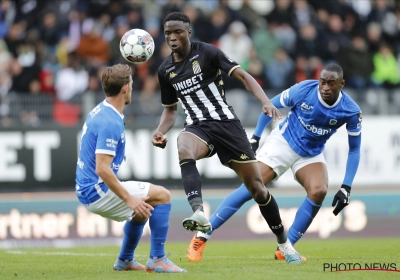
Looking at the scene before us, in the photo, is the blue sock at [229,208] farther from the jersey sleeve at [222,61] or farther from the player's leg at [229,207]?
the jersey sleeve at [222,61]

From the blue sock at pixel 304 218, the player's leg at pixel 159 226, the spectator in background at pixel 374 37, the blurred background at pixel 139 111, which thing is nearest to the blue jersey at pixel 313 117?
the blue sock at pixel 304 218

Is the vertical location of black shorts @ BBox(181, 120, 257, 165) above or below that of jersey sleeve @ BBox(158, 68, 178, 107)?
below

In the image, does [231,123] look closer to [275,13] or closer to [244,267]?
[244,267]

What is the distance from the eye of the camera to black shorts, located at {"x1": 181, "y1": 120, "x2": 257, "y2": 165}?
8148mm

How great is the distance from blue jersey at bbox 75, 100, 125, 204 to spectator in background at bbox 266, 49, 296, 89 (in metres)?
9.61

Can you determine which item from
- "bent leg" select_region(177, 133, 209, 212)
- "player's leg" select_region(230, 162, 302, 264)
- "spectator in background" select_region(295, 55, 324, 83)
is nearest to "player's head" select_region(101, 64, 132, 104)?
"bent leg" select_region(177, 133, 209, 212)

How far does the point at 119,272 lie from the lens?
761 cm

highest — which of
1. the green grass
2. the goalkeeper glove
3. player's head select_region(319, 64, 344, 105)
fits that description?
player's head select_region(319, 64, 344, 105)

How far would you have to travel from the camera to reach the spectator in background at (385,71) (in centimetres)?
1719

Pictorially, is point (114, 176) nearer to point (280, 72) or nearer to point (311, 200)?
point (311, 200)

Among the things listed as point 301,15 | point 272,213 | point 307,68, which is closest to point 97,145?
point 272,213

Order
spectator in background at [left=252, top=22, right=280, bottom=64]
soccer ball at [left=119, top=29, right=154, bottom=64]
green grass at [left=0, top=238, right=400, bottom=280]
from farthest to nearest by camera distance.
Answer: spectator in background at [left=252, top=22, right=280, bottom=64], soccer ball at [left=119, top=29, right=154, bottom=64], green grass at [left=0, top=238, right=400, bottom=280]

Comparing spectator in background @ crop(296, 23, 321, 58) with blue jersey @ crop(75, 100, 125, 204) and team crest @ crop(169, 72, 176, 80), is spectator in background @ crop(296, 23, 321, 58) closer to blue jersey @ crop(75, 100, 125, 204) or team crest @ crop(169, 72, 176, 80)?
team crest @ crop(169, 72, 176, 80)

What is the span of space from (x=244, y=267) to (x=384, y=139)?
315 inches
